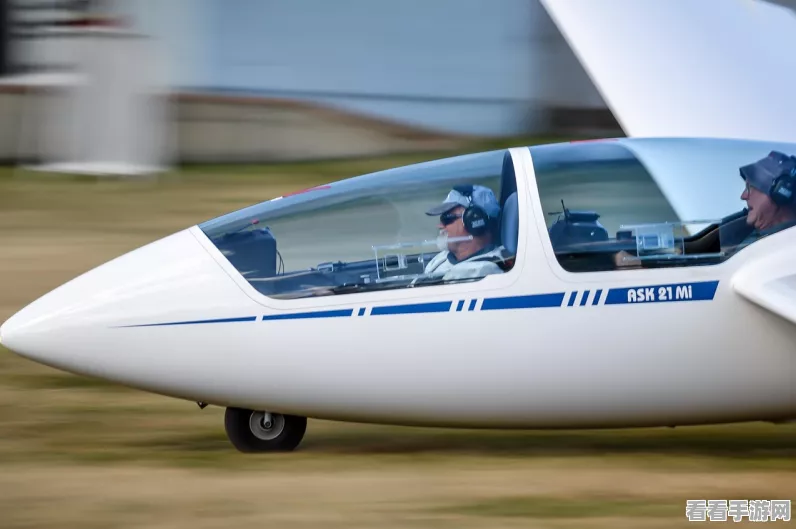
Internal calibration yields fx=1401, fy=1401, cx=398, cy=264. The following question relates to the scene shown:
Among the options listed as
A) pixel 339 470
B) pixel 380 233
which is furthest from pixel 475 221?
pixel 339 470

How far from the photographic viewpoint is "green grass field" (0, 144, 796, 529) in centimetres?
511

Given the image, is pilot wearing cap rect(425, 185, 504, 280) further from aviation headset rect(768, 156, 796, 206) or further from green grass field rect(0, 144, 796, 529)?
aviation headset rect(768, 156, 796, 206)

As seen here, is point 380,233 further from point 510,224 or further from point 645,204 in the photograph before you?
point 645,204

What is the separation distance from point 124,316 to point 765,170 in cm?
275

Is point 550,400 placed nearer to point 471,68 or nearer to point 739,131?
point 739,131

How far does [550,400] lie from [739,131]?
170cm

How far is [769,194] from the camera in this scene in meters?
5.88

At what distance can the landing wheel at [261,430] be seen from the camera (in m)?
6.09

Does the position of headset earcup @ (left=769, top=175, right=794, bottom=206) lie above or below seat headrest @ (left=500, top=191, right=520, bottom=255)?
above

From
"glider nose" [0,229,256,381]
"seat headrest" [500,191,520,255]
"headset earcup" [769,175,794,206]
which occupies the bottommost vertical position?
"glider nose" [0,229,256,381]

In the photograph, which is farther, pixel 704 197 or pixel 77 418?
pixel 77 418

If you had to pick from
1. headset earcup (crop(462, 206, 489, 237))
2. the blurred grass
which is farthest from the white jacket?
the blurred grass

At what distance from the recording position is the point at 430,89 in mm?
16938

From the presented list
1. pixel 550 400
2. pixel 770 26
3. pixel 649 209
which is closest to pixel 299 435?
pixel 550 400
